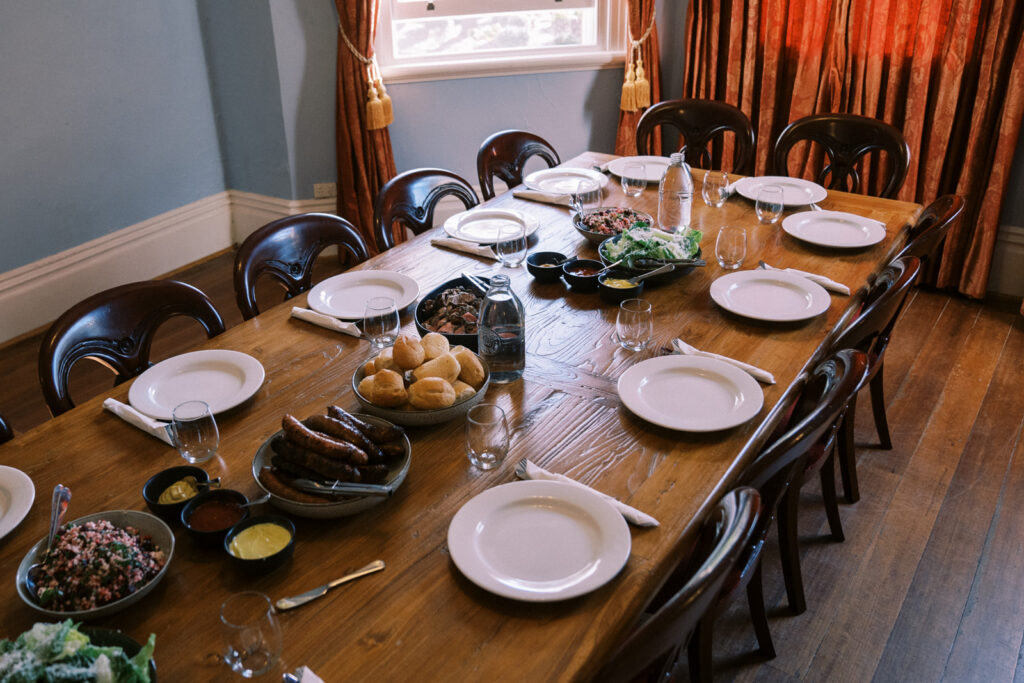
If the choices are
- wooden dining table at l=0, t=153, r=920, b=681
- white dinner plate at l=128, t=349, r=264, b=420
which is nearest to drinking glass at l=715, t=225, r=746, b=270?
wooden dining table at l=0, t=153, r=920, b=681

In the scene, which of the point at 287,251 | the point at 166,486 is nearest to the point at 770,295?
the point at 287,251

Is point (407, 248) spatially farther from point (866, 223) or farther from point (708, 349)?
point (866, 223)

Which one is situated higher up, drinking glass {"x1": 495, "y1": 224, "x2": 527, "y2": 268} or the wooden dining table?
drinking glass {"x1": 495, "y1": 224, "x2": 527, "y2": 268}

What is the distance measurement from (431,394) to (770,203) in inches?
50.0

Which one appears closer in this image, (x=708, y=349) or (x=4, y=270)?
(x=708, y=349)

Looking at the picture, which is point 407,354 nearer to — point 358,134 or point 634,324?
point 634,324

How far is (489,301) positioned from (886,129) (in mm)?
1791

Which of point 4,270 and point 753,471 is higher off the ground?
point 753,471

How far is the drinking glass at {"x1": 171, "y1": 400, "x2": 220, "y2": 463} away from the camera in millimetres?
1330

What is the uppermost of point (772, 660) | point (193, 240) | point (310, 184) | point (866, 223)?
point (866, 223)

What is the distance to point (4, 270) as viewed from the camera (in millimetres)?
3281

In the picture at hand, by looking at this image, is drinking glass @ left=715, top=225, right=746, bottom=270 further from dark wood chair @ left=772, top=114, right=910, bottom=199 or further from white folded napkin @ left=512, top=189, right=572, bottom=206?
dark wood chair @ left=772, top=114, right=910, bottom=199

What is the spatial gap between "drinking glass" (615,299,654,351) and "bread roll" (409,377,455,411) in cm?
43

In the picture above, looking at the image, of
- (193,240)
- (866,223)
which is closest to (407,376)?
(866,223)
